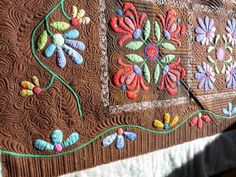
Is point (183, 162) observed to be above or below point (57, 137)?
below

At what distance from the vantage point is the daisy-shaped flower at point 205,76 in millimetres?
1740

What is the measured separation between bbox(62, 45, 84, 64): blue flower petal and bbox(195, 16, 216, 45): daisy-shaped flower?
759mm

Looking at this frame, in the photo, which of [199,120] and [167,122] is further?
[199,120]

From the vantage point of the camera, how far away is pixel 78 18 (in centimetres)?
130

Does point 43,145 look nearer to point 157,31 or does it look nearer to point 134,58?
point 134,58

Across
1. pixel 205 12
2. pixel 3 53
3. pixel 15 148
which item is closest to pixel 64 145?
pixel 15 148

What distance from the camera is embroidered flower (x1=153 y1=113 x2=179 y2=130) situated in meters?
1.56

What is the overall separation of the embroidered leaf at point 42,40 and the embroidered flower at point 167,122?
2.22ft

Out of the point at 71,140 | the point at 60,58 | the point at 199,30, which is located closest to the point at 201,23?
the point at 199,30

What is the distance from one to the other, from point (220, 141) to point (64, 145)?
42.2 inches

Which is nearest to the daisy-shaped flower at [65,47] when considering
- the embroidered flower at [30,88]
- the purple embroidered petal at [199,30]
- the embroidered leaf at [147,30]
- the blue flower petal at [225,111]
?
the embroidered flower at [30,88]

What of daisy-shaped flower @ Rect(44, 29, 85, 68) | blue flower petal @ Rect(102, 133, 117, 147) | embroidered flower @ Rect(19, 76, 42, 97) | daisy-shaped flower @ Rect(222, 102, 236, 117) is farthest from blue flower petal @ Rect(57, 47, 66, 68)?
daisy-shaped flower @ Rect(222, 102, 236, 117)

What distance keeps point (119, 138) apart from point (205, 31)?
2.71 feet

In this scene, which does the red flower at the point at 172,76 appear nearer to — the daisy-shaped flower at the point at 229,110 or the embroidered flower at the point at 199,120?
the embroidered flower at the point at 199,120
